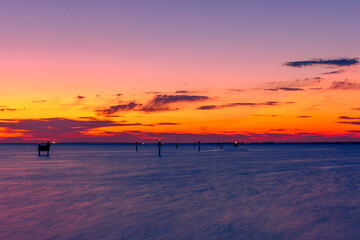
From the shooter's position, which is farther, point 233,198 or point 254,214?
point 233,198

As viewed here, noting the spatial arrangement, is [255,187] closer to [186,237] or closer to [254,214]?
[254,214]

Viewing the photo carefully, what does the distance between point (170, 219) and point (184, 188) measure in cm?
965

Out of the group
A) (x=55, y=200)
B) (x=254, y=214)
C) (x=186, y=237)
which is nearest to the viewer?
(x=186, y=237)

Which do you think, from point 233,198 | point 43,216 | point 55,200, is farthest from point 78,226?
point 233,198

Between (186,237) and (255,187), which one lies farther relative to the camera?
(255,187)

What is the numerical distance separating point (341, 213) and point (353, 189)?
9.20 metres

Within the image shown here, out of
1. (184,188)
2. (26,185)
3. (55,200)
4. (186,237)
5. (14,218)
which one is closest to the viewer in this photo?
(186,237)

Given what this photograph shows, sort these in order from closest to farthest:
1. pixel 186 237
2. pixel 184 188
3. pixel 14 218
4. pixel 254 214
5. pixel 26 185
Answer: pixel 186 237
pixel 14 218
pixel 254 214
pixel 184 188
pixel 26 185

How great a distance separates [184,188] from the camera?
960 inches

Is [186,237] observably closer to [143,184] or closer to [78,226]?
[78,226]

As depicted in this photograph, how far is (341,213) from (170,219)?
7272 millimetres

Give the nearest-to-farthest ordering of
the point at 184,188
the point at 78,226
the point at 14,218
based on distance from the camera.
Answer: the point at 78,226, the point at 14,218, the point at 184,188

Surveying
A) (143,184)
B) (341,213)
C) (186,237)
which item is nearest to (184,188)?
(143,184)

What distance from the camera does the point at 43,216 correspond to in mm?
15102
